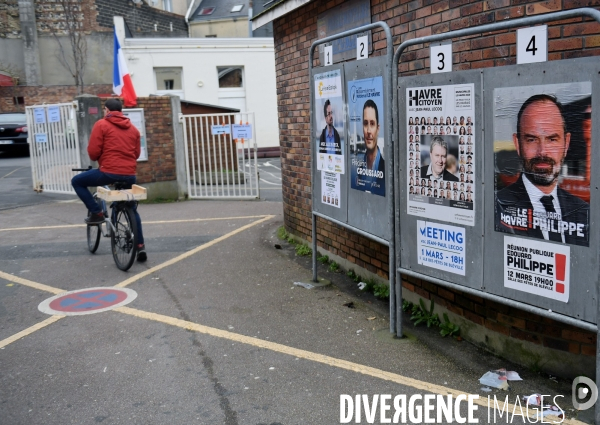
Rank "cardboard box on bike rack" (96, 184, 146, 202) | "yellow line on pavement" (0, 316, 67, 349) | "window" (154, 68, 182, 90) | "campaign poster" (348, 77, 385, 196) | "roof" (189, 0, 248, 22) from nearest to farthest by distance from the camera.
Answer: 1. "campaign poster" (348, 77, 385, 196)
2. "yellow line on pavement" (0, 316, 67, 349)
3. "cardboard box on bike rack" (96, 184, 146, 202)
4. "window" (154, 68, 182, 90)
5. "roof" (189, 0, 248, 22)

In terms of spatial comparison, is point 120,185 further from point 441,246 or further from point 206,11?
point 206,11

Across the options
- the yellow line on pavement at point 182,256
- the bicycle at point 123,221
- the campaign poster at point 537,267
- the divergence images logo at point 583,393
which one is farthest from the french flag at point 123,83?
the divergence images logo at point 583,393

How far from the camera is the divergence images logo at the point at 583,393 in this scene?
3.97m

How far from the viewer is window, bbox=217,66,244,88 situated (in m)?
28.8

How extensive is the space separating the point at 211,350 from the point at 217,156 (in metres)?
10.4

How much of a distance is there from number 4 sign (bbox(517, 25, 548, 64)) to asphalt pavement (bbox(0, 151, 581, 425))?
2.10 m

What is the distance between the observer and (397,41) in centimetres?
586

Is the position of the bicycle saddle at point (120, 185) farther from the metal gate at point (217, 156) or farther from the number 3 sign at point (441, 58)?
the metal gate at point (217, 156)

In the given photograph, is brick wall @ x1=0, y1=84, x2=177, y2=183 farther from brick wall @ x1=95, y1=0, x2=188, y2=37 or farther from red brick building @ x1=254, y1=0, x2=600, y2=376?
brick wall @ x1=95, y1=0, x2=188, y2=37

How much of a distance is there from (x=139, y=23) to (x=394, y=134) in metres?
31.7

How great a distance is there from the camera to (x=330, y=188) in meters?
6.42

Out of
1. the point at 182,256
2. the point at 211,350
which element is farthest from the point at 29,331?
the point at 182,256

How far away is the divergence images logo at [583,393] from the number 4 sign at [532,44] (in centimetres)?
203

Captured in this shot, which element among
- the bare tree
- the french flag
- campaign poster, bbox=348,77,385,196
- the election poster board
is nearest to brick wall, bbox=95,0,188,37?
the bare tree
